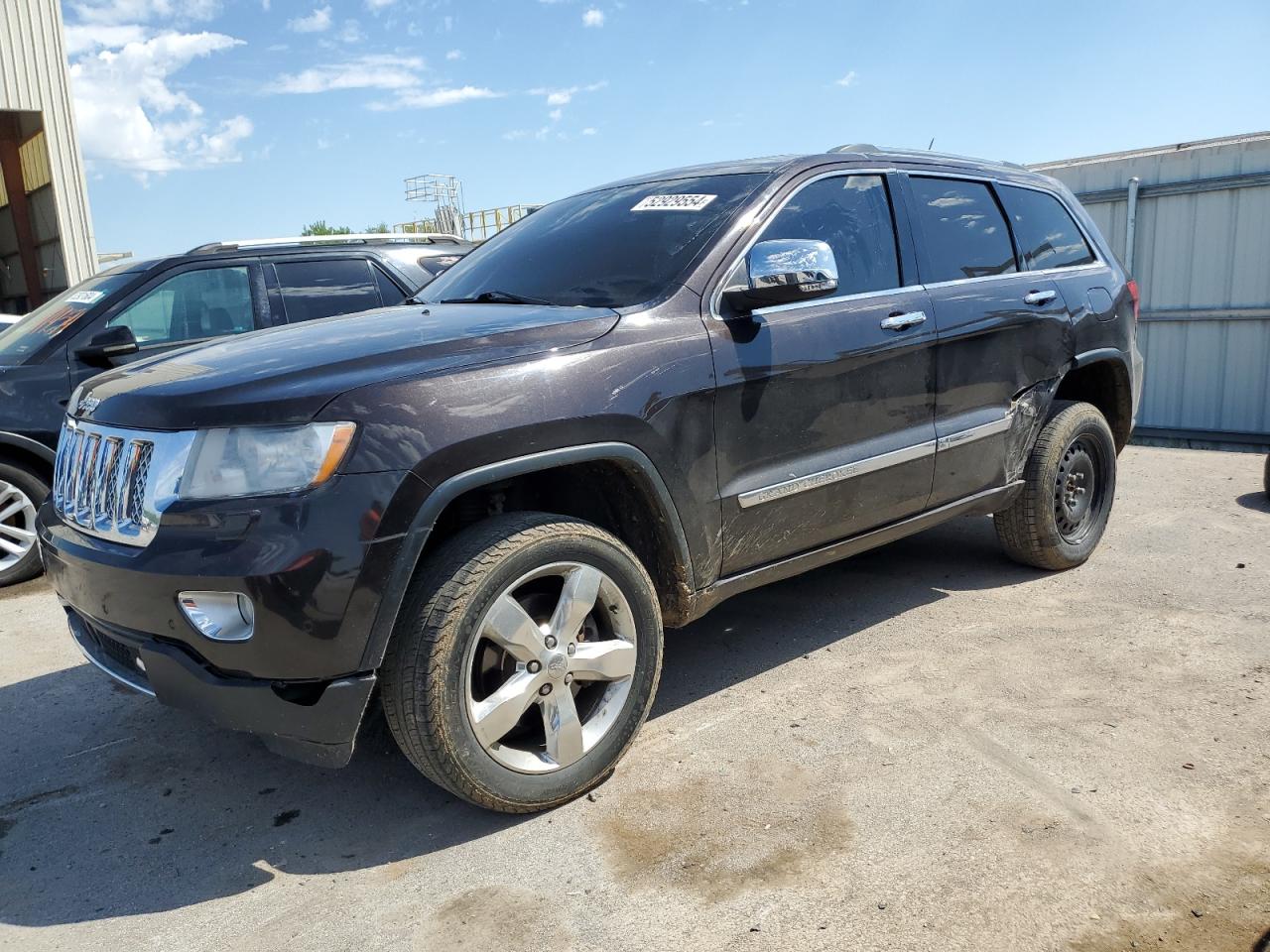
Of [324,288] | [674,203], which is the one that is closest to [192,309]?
[324,288]

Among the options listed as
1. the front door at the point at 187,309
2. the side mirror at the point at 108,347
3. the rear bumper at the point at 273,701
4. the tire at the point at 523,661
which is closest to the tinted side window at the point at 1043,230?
the tire at the point at 523,661

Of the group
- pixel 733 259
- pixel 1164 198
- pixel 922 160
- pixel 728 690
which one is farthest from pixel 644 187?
pixel 1164 198

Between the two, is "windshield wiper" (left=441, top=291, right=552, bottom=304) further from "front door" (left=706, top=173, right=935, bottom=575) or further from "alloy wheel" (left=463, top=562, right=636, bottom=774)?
Answer: "alloy wheel" (left=463, top=562, right=636, bottom=774)

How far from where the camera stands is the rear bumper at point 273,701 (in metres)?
2.60

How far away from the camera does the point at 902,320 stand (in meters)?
3.89

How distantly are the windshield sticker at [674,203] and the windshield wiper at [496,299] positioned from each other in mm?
578

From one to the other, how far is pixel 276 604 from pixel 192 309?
13.7 feet

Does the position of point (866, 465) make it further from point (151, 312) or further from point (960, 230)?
point (151, 312)

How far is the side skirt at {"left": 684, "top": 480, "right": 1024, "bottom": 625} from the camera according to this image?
3.43 metres

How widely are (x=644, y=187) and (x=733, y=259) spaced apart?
0.77m

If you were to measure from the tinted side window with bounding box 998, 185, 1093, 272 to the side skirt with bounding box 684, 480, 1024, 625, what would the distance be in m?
1.08

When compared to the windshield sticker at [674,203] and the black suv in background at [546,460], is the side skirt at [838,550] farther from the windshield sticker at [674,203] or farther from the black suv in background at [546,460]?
the windshield sticker at [674,203]

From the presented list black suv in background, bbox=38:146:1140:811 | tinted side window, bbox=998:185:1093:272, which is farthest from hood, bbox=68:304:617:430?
tinted side window, bbox=998:185:1093:272

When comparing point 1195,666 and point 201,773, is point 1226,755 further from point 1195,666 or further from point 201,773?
point 201,773
